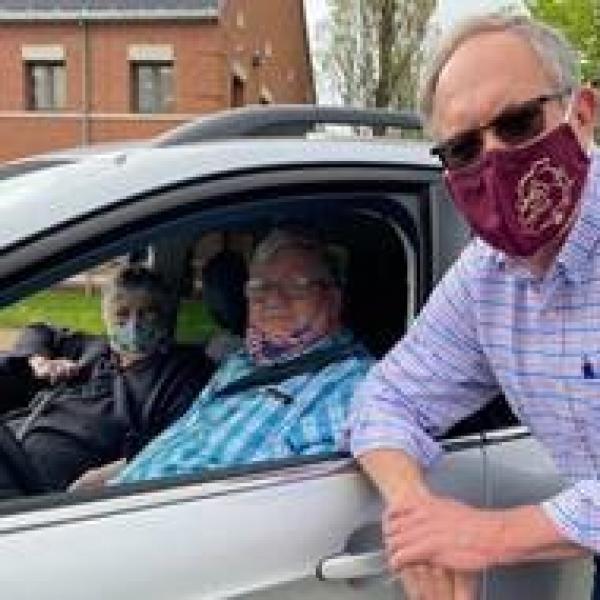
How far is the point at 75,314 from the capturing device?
3.61 meters

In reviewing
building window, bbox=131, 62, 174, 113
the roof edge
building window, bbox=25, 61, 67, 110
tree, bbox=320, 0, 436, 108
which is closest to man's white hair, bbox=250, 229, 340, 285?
the roof edge

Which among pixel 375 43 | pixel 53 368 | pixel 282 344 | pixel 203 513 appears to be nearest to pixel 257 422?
pixel 282 344

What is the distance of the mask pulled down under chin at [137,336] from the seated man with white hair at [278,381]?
430 millimetres

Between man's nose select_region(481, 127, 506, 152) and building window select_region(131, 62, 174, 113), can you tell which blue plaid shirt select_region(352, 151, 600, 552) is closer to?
man's nose select_region(481, 127, 506, 152)

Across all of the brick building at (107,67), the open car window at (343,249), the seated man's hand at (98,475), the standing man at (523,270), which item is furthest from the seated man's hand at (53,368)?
the brick building at (107,67)

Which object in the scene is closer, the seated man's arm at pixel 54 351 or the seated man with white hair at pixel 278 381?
the seated man with white hair at pixel 278 381

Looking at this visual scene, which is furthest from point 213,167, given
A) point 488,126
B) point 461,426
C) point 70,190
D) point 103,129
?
point 103,129

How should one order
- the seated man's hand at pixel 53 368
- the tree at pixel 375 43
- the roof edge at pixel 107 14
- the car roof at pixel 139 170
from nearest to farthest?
the car roof at pixel 139 170 → the seated man's hand at pixel 53 368 → the roof edge at pixel 107 14 → the tree at pixel 375 43

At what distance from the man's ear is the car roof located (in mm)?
504

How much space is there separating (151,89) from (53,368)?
94.1 ft

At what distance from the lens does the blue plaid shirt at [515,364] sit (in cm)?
241

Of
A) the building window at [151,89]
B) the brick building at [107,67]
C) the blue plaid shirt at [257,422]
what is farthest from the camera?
the building window at [151,89]

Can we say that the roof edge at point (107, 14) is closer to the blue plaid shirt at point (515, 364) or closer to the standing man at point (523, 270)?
the blue plaid shirt at point (515, 364)

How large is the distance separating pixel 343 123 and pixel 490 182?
104 cm
